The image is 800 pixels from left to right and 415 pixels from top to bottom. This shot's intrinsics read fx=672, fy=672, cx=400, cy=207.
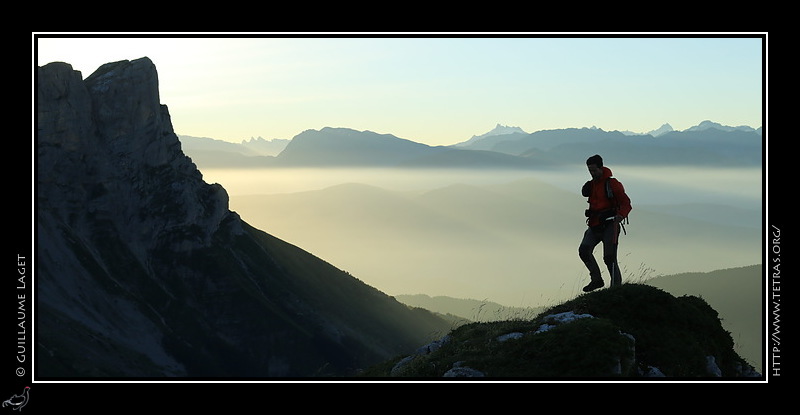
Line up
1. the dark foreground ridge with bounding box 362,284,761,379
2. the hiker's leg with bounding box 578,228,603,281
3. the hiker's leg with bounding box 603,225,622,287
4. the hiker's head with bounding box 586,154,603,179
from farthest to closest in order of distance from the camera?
the hiker's leg with bounding box 578,228,603,281
the hiker's leg with bounding box 603,225,622,287
the hiker's head with bounding box 586,154,603,179
the dark foreground ridge with bounding box 362,284,761,379

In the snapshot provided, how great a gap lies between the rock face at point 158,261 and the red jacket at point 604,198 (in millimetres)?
124478

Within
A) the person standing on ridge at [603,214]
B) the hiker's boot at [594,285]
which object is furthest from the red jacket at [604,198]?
the hiker's boot at [594,285]

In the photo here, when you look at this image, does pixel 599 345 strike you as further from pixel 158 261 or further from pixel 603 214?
pixel 158 261

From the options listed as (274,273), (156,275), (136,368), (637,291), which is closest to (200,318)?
(156,275)

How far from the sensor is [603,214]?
18703 millimetres

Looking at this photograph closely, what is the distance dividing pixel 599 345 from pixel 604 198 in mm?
5168

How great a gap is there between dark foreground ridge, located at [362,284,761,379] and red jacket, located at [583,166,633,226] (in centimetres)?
208

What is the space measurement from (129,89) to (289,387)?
17404 centimetres

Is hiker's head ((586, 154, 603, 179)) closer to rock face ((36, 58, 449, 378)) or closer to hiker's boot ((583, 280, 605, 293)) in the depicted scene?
hiker's boot ((583, 280, 605, 293))

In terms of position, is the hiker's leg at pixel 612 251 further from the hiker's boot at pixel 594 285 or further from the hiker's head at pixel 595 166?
the hiker's head at pixel 595 166

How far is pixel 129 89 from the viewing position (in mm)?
171125

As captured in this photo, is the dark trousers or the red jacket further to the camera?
the dark trousers

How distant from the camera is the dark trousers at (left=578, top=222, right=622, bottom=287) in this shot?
18.8 m

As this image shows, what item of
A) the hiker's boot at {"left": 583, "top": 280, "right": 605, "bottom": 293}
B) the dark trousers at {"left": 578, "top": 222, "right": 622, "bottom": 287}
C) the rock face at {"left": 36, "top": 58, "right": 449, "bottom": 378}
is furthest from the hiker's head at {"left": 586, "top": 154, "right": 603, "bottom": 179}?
the rock face at {"left": 36, "top": 58, "right": 449, "bottom": 378}
